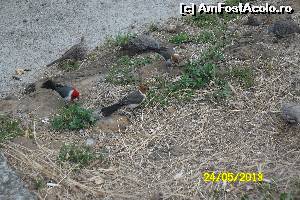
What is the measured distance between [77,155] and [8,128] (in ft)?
3.43

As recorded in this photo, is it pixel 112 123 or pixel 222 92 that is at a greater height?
pixel 222 92

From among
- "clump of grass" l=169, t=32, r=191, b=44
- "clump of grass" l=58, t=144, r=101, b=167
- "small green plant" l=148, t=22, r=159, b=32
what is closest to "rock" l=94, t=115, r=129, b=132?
"clump of grass" l=58, t=144, r=101, b=167

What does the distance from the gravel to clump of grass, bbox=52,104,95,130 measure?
1481mm

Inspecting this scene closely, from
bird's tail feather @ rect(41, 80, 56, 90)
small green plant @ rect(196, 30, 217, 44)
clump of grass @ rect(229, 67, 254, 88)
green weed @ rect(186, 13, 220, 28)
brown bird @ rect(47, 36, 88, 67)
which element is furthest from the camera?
green weed @ rect(186, 13, 220, 28)

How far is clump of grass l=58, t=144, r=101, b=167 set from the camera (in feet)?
18.4

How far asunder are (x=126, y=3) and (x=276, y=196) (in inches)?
207

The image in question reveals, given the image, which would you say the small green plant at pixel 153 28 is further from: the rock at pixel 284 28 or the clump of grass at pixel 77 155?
the clump of grass at pixel 77 155

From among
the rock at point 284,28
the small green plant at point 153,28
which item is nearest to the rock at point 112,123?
the small green plant at point 153,28

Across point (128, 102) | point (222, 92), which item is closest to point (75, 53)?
point (128, 102)

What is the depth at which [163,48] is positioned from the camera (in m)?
7.43

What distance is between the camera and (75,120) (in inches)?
242

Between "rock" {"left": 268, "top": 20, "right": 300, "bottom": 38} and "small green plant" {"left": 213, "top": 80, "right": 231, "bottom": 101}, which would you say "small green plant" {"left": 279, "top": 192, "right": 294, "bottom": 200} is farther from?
"rock" {"left": 268, "top": 20, "right": 300, "bottom": 38}

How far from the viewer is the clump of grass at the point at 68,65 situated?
7.62 m
